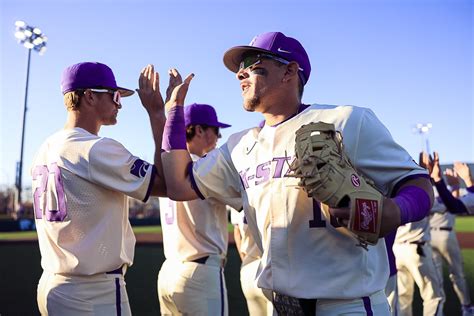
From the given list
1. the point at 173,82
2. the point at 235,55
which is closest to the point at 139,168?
the point at 173,82

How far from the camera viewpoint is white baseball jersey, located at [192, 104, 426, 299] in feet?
7.29

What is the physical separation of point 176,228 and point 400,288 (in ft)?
13.3

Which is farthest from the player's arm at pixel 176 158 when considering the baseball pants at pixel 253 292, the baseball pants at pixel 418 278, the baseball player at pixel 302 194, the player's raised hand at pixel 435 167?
the baseball pants at pixel 418 278

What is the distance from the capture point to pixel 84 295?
2842mm

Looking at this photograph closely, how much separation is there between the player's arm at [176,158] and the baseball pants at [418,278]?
15.7ft

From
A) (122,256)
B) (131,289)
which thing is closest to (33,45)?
(131,289)

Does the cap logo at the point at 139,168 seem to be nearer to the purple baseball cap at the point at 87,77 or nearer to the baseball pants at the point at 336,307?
the purple baseball cap at the point at 87,77

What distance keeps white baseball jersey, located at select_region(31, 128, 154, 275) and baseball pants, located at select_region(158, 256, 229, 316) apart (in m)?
1.11

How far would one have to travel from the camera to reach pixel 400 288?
690cm

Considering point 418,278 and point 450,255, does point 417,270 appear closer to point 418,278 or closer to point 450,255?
point 418,278

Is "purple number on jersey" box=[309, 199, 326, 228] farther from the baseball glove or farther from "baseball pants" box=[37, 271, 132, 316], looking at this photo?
"baseball pants" box=[37, 271, 132, 316]

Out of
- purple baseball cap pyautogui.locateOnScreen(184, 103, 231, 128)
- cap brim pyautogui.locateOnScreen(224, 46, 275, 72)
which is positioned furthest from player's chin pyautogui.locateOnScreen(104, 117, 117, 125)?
purple baseball cap pyautogui.locateOnScreen(184, 103, 231, 128)

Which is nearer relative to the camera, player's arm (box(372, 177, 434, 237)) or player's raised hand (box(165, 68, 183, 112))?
player's arm (box(372, 177, 434, 237))

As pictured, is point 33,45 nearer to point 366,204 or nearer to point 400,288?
point 400,288
